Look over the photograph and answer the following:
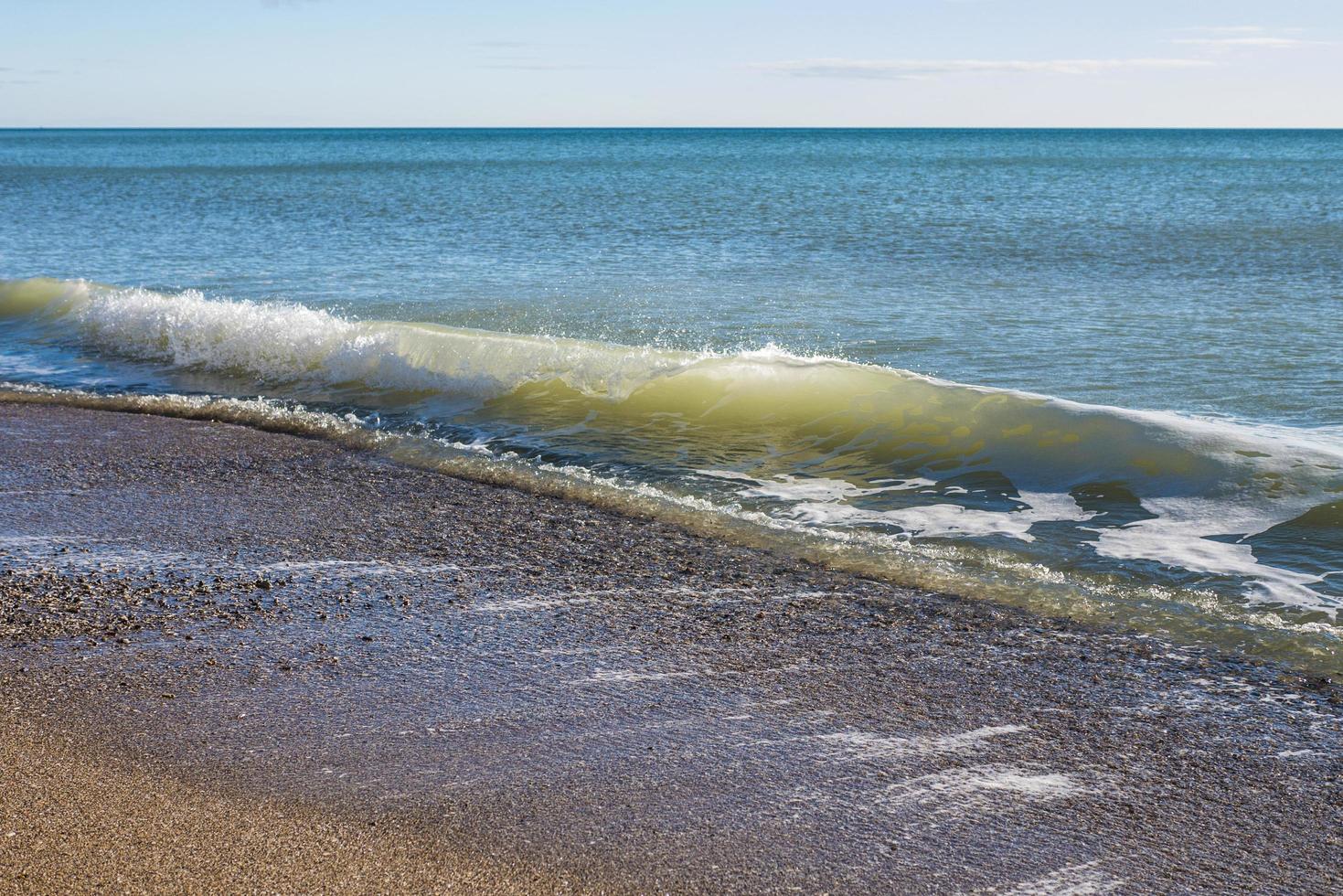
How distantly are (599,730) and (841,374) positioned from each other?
663 centimetres

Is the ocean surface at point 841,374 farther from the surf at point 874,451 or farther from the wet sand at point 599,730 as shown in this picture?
the wet sand at point 599,730

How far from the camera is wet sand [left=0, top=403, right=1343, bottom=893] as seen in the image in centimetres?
337

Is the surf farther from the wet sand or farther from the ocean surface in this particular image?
the wet sand

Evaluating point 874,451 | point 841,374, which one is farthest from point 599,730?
point 841,374

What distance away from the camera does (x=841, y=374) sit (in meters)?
10.4

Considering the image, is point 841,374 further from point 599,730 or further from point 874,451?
point 599,730

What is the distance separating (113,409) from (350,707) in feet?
23.5

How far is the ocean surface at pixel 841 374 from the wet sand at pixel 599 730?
0.95 m

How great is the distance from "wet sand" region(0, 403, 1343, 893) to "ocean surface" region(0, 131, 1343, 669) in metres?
0.95

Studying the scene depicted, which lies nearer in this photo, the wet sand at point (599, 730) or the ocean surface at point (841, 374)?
the wet sand at point (599, 730)

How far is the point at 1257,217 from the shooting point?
106 ft

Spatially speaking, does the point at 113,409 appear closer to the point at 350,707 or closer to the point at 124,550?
the point at 124,550

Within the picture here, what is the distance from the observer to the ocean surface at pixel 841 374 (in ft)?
22.0

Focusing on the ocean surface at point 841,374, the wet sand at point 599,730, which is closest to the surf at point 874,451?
the ocean surface at point 841,374
